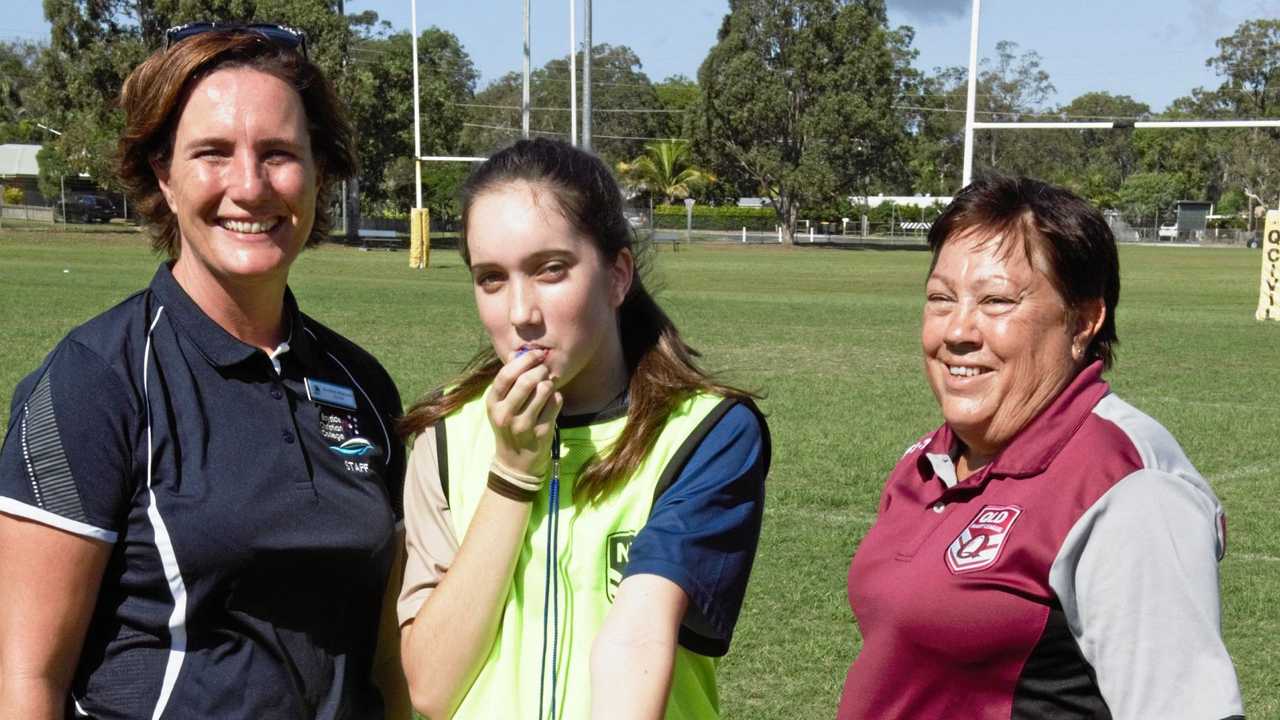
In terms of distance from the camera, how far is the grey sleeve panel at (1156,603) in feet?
7.03

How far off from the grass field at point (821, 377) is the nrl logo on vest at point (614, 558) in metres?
0.60

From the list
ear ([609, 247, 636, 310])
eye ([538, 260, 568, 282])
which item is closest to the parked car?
ear ([609, 247, 636, 310])

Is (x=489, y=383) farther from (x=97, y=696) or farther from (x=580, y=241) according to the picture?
(x=97, y=696)

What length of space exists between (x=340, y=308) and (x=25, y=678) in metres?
22.0

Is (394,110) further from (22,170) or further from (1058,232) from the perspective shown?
(1058,232)

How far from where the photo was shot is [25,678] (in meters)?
2.24

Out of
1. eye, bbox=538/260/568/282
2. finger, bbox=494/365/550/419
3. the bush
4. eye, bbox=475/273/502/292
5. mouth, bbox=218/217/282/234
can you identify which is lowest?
the bush

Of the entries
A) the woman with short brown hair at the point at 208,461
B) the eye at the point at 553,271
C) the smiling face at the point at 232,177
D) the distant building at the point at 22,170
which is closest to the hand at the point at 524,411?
the eye at the point at 553,271

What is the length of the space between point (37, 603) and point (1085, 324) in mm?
2009

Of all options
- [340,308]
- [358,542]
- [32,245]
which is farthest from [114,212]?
[358,542]

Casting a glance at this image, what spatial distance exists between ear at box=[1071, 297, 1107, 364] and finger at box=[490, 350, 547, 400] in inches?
44.2

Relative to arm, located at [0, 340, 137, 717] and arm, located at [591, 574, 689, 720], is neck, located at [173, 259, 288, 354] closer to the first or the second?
arm, located at [0, 340, 137, 717]

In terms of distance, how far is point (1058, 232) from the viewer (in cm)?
263

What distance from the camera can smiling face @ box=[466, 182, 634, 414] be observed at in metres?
2.33
